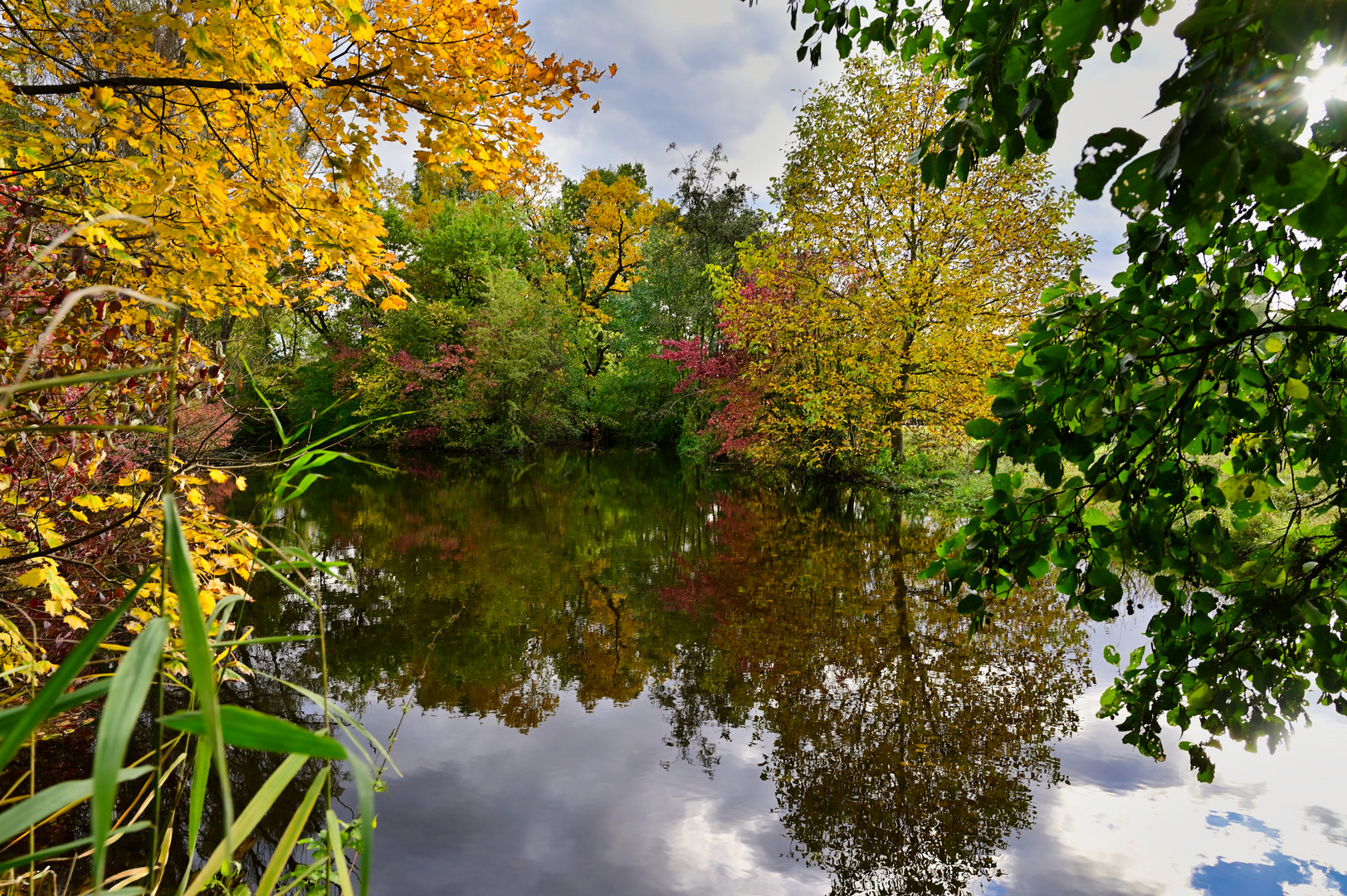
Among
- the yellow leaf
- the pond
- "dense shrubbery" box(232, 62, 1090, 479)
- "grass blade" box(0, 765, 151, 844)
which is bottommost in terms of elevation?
the pond

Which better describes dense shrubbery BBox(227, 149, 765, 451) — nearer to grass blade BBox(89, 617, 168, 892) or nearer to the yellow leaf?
the yellow leaf

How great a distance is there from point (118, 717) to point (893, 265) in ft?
35.9

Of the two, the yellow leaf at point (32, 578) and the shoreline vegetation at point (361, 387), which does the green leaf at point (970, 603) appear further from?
the yellow leaf at point (32, 578)

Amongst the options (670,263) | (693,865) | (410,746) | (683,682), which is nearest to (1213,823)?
(693,865)

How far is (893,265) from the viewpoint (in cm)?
1017

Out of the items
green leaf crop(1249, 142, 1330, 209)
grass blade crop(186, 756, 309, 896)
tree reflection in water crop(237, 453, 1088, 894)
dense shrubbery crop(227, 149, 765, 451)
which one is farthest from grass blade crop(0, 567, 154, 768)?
dense shrubbery crop(227, 149, 765, 451)

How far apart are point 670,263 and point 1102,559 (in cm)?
1855

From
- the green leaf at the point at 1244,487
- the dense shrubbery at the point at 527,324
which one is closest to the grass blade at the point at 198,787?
the green leaf at the point at 1244,487

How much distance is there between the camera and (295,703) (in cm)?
405

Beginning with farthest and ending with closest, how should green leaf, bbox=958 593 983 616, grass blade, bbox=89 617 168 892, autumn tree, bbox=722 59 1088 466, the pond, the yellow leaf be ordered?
1. autumn tree, bbox=722 59 1088 466
2. the pond
3. the yellow leaf
4. green leaf, bbox=958 593 983 616
5. grass blade, bbox=89 617 168 892

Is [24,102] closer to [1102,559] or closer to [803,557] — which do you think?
[1102,559]

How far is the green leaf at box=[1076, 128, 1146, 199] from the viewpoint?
90 cm

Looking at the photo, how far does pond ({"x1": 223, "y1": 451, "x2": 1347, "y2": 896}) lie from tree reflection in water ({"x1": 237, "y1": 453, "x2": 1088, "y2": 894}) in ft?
0.07

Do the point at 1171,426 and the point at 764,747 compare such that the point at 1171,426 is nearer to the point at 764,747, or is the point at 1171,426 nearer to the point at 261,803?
the point at 261,803
